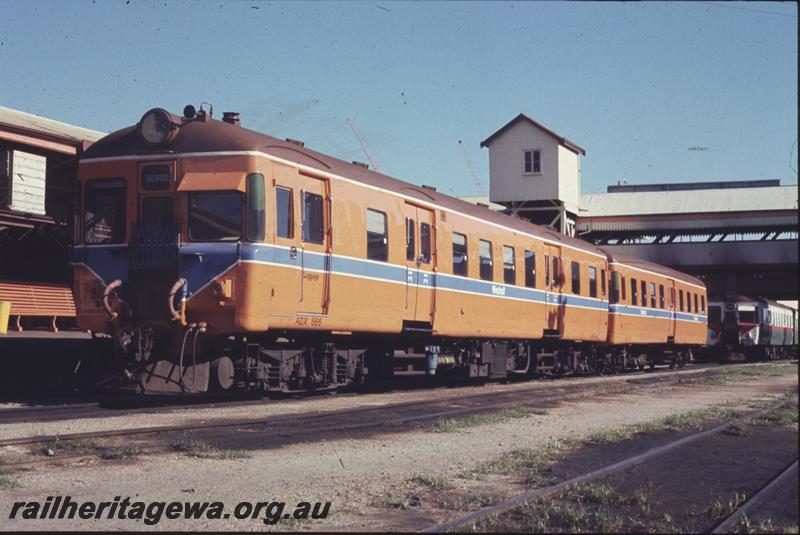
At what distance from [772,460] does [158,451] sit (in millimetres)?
6078

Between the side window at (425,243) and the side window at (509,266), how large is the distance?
11.5 ft

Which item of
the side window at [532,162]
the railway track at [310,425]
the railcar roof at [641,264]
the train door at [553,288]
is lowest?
the railway track at [310,425]

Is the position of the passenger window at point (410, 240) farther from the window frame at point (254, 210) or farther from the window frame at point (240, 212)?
the window frame at point (240, 212)

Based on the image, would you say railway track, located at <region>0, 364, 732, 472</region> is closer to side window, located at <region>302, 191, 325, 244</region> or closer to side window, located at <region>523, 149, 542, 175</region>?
side window, located at <region>302, 191, 325, 244</region>

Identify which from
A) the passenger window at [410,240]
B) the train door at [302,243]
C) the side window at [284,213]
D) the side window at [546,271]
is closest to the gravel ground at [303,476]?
the train door at [302,243]

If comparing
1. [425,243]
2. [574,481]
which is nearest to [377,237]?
[425,243]

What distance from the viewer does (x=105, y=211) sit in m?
13.2

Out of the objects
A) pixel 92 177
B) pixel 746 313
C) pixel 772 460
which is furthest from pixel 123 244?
pixel 746 313

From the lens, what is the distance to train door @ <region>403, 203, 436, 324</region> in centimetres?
1590

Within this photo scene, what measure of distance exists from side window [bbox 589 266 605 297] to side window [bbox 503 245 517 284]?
5192 mm

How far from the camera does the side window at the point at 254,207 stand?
485 inches

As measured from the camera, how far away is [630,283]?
27703 millimetres

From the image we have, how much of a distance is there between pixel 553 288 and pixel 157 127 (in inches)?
464

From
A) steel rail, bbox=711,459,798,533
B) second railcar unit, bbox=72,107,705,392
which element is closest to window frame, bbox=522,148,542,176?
second railcar unit, bbox=72,107,705,392
